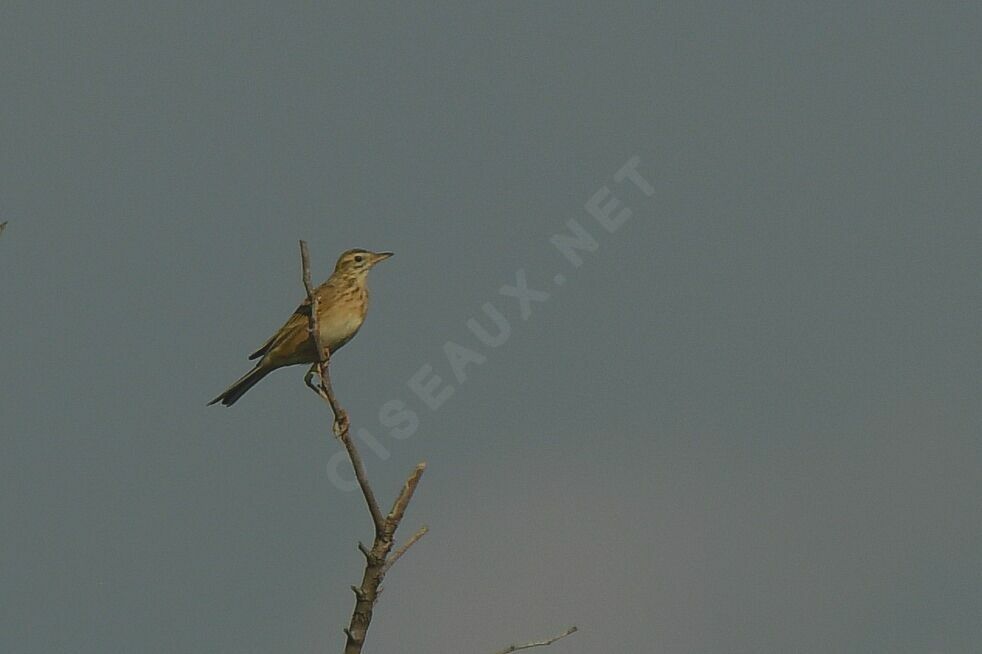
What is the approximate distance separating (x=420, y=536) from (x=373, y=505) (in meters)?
0.37

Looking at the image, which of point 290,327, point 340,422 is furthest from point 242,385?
point 340,422

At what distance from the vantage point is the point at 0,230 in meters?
6.61

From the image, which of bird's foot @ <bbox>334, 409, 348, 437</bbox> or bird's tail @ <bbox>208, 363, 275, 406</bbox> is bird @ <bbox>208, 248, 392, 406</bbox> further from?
bird's foot @ <bbox>334, 409, 348, 437</bbox>

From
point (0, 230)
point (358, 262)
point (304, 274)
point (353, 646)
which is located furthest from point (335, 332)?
point (0, 230)

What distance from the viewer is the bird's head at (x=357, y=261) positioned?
1712 cm

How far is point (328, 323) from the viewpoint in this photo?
52.3 feet

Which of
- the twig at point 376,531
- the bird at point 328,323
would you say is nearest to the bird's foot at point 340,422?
the twig at point 376,531

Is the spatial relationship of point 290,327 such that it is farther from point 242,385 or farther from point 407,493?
point 407,493

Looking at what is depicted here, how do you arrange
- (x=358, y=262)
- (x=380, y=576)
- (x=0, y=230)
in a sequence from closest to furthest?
(x=0, y=230) → (x=380, y=576) → (x=358, y=262)

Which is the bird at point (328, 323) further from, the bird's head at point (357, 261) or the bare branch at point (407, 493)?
the bare branch at point (407, 493)

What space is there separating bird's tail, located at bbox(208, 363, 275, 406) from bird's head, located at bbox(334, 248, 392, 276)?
1.51 m

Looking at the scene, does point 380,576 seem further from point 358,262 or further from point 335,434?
point 358,262

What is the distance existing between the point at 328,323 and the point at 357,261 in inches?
57.2

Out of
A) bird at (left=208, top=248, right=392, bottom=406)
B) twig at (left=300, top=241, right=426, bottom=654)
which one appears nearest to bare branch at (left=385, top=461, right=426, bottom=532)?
twig at (left=300, top=241, right=426, bottom=654)
